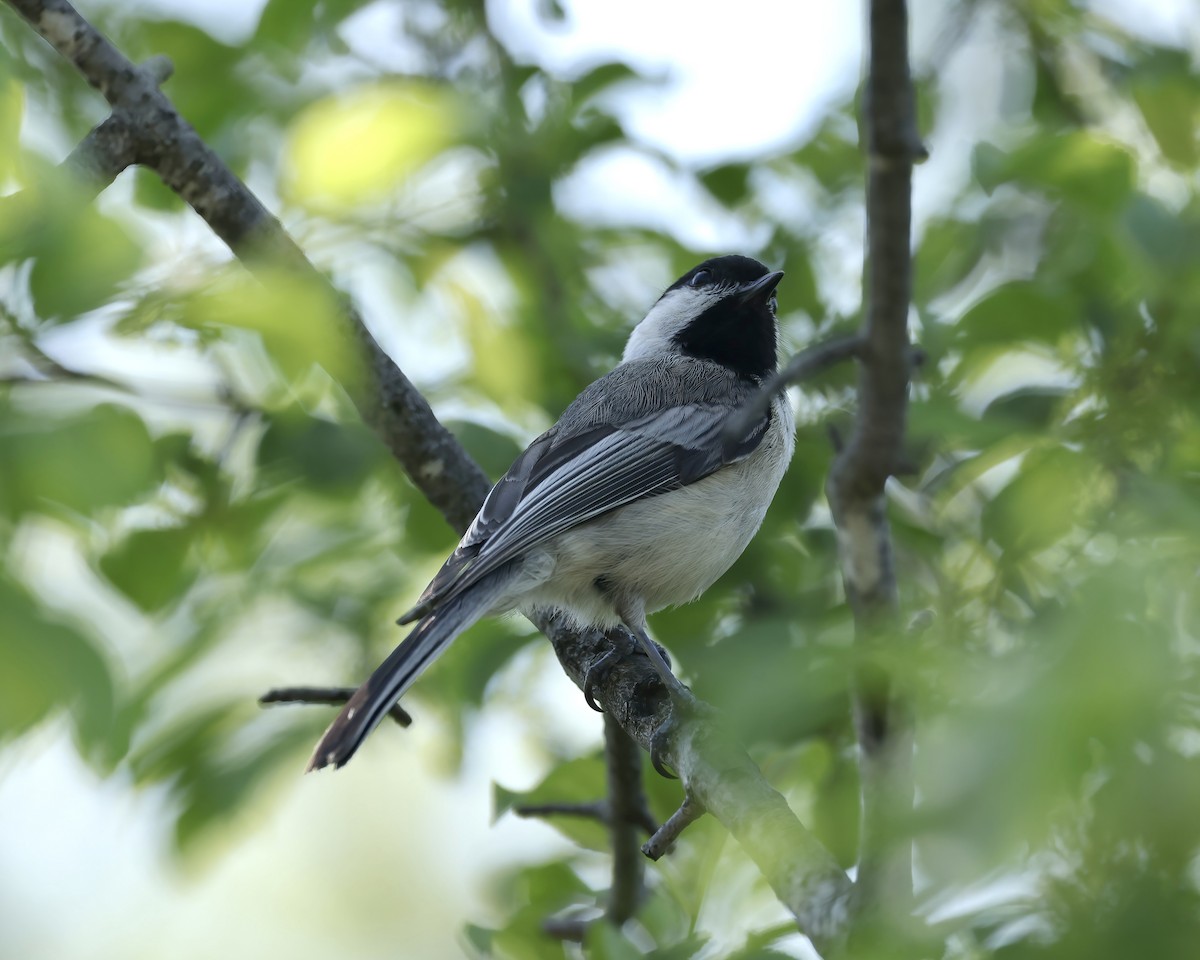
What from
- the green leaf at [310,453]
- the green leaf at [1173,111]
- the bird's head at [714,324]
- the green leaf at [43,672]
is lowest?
the bird's head at [714,324]

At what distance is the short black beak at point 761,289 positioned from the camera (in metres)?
3.10

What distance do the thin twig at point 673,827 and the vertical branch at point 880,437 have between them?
A: 0.27 metres

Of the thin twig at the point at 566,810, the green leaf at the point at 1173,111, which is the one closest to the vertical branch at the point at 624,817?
the thin twig at the point at 566,810

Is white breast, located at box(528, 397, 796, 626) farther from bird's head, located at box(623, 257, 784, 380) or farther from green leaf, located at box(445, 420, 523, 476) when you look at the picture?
bird's head, located at box(623, 257, 784, 380)

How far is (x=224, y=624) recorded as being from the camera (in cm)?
255

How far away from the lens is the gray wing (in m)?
2.72

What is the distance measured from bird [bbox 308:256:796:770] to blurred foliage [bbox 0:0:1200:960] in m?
0.11

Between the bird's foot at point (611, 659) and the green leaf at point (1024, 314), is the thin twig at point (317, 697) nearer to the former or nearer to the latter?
the bird's foot at point (611, 659)

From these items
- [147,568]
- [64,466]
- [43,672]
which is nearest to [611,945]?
[43,672]

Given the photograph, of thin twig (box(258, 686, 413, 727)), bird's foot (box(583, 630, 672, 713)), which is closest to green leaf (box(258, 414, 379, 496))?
thin twig (box(258, 686, 413, 727))

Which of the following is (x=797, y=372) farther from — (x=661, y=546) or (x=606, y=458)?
A: (x=606, y=458)

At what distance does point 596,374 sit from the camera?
10.7ft

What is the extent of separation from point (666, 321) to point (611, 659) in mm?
1343

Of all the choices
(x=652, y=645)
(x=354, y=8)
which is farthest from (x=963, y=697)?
(x=354, y=8)
